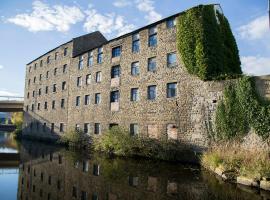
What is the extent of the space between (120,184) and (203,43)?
13290 millimetres

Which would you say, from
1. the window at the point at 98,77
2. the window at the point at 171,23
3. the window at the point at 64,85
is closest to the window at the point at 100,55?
the window at the point at 98,77

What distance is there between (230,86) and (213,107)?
74.8 inches

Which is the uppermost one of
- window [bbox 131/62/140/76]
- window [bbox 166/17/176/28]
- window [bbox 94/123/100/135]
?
window [bbox 166/17/176/28]

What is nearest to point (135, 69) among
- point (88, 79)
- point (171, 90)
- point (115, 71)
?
point (115, 71)

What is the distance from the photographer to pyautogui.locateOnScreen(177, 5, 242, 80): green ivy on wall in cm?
2092

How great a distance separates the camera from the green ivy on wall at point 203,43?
20.9m

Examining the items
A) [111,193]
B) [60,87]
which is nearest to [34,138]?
[60,87]

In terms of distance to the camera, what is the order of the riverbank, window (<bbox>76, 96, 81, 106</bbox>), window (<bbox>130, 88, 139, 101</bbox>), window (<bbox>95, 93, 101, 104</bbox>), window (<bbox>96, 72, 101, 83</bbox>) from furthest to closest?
window (<bbox>76, 96, 81, 106</bbox>) < window (<bbox>96, 72, 101, 83</bbox>) < window (<bbox>95, 93, 101, 104</bbox>) < window (<bbox>130, 88, 139, 101</bbox>) < the riverbank

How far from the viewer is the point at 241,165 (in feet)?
44.9

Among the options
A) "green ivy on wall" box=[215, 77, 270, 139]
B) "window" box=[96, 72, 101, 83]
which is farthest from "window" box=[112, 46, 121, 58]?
"green ivy on wall" box=[215, 77, 270, 139]

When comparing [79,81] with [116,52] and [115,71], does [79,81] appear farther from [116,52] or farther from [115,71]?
[116,52]

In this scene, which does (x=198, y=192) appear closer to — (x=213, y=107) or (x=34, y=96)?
(x=213, y=107)

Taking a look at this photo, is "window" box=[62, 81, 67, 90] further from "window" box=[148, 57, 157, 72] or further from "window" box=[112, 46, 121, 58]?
"window" box=[148, 57, 157, 72]

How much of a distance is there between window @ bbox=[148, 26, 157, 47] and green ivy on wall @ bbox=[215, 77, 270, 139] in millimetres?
9032
